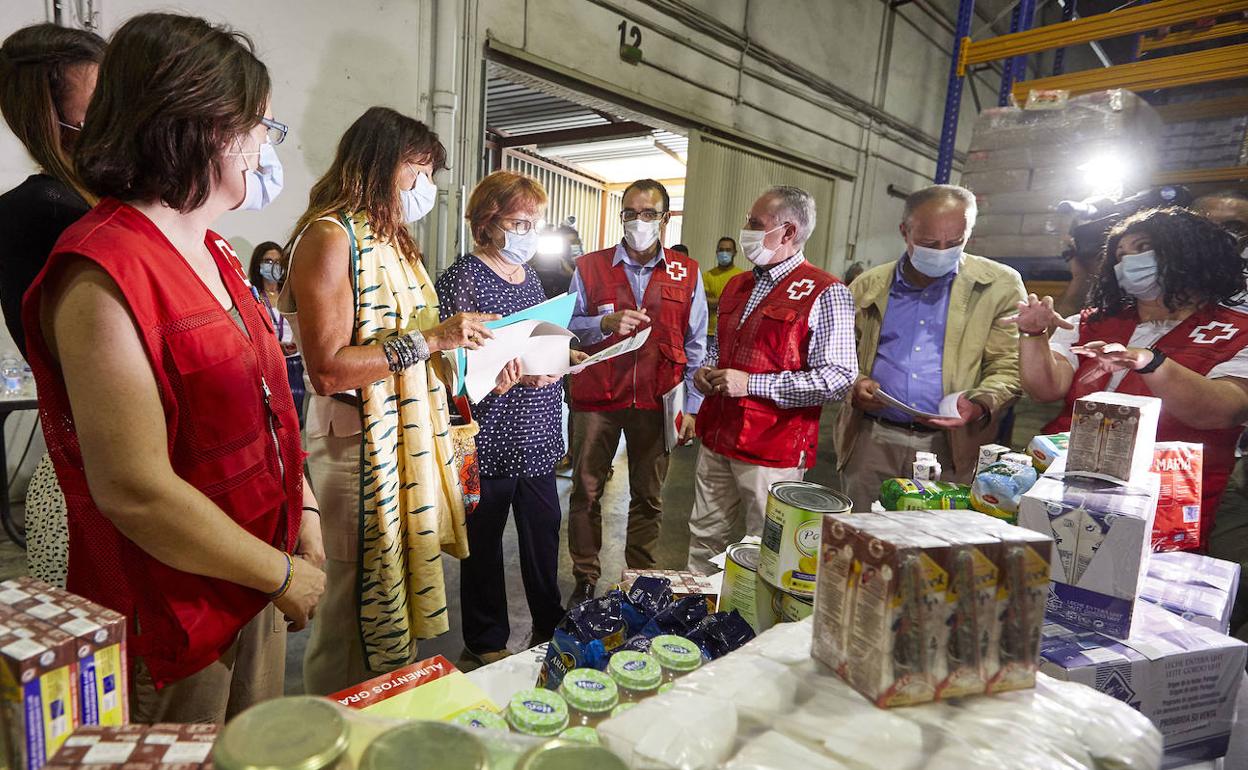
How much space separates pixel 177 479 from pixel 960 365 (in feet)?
7.96

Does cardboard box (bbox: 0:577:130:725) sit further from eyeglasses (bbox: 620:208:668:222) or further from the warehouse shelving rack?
the warehouse shelving rack

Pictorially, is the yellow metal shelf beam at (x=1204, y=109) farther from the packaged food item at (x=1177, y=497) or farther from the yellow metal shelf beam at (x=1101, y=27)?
the packaged food item at (x=1177, y=497)

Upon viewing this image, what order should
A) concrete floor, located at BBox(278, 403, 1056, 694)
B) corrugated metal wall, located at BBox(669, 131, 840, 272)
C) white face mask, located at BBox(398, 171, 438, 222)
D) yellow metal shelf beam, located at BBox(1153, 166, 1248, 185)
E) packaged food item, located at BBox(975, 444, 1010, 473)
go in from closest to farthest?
packaged food item, located at BBox(975, 444, 1010, 473) → white face mask, located at BBox(398, 171, 438, 222) → concrete floor, located at BBox(278, 403, 1056, 694) → yellow metal shelf beam, located at BBox(1153, 166, 1248, 185) → corrugated metal wall, located at BBox(669, 131, 840, 272)

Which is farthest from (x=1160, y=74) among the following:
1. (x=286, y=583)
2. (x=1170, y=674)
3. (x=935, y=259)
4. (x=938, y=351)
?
(x=286, y=583)

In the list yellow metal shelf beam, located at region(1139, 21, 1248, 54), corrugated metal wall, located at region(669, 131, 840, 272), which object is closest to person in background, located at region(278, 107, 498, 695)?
corrugated metal wall, located at region(669, 131, 840, 272)

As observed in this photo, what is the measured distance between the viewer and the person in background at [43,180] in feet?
3.92

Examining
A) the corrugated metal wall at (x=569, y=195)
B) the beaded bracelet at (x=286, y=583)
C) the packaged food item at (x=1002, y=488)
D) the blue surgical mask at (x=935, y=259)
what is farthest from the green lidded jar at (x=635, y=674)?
the corrugated metal wall at (x=569, y=195)

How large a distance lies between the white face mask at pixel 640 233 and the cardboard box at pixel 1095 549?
209cm

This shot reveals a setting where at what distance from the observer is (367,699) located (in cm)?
97

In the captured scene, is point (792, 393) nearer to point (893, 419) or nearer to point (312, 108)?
point (893, 419)

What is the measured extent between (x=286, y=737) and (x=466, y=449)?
5.05 feet

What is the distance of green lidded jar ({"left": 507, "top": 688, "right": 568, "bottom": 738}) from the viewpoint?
2.56ft

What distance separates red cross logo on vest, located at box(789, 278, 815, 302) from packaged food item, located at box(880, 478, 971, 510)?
1.01 m

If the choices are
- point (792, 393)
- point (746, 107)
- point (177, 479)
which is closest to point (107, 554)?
point (177, 479)
